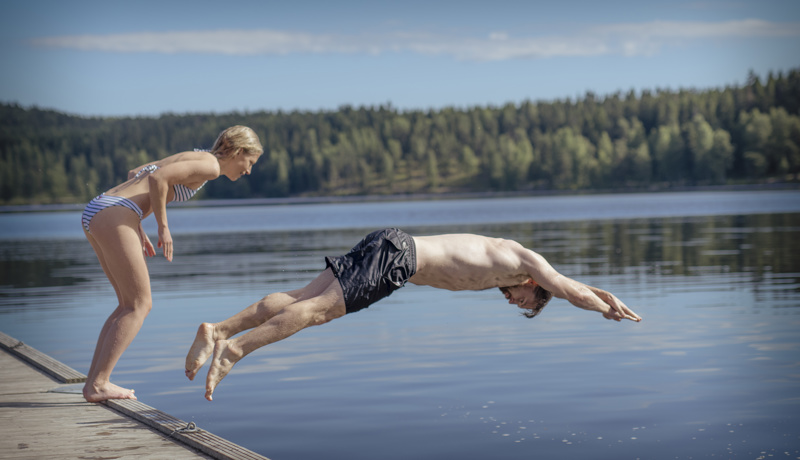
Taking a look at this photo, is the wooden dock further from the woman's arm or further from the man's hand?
the man's hand

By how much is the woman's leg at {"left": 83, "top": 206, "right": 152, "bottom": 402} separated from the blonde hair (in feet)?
2.76

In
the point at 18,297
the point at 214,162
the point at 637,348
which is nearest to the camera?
the point at 214,162

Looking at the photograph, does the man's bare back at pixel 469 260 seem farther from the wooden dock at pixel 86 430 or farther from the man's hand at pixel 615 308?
the wooden dock at pixel 86 430

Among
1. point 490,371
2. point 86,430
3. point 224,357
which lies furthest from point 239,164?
point 490,371

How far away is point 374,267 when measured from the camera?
22.0 ft

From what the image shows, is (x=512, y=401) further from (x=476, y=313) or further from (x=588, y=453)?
(x=476, y=313)

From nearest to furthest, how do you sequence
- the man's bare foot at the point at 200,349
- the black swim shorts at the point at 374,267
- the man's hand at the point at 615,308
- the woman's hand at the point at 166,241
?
the man's bare foot at the point at 200,349 < the black swim shorts at the point at 374,267 < the man's hand at the point at 615,308 < the woman's hand at the point at 166,241

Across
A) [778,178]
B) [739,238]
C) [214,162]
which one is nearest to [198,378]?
[214,162]

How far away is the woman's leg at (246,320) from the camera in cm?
651

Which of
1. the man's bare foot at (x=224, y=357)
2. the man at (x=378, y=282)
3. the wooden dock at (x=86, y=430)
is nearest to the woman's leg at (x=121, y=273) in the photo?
the wooden dock at (x=86, y=430)

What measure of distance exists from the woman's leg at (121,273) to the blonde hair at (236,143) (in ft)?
2.76

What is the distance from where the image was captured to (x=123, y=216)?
7371 mm

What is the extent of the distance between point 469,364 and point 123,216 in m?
5.37

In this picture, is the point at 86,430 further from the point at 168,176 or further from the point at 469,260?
the point at 469,260
